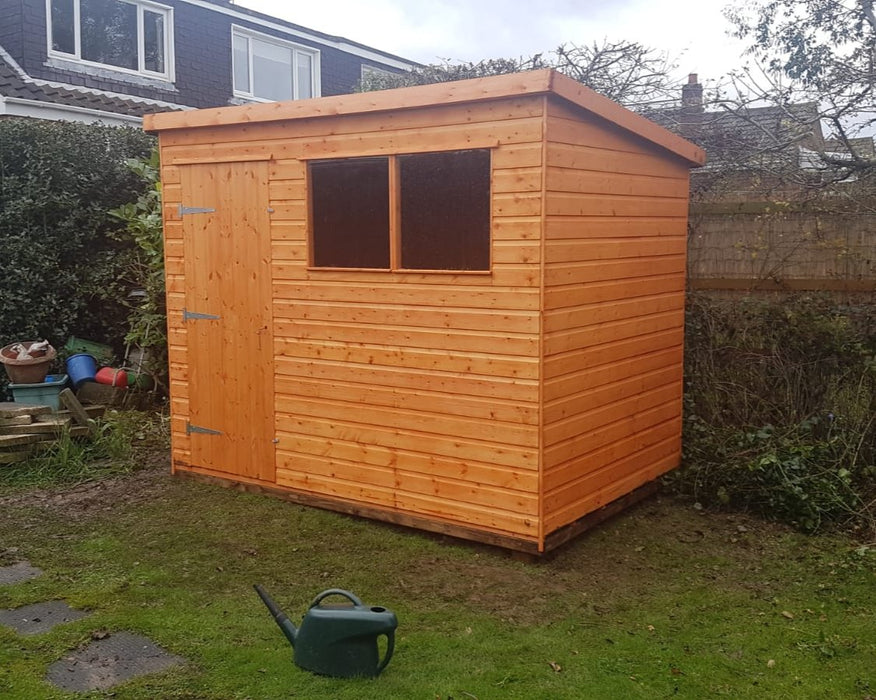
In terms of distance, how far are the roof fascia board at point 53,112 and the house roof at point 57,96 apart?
13 millimetres

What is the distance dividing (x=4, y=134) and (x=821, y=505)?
307 inches

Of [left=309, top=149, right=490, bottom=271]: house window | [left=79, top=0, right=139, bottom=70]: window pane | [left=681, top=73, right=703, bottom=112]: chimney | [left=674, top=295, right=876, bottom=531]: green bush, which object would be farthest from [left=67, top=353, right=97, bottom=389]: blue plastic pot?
[left=79, top=0, right=139, bottom=70]: window pane

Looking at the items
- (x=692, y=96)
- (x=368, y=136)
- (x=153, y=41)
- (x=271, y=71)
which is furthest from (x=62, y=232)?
(x=271, y=71)

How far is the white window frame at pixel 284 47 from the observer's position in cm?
1751

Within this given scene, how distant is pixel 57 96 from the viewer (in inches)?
475

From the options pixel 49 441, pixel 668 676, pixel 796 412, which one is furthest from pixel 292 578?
pixel 796 412

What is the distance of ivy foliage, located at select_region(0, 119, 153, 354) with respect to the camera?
884 centimetres

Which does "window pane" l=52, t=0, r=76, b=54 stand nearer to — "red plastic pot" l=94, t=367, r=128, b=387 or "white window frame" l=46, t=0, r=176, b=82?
"white window frame" l=46, t=0, r=176, b=82

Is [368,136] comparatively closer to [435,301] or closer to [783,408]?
[435,301]

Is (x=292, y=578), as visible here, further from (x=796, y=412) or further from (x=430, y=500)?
(x=796, y=412)

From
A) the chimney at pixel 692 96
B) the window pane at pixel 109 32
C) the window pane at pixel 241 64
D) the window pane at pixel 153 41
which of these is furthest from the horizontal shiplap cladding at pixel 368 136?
the window pane at pixel 241 64

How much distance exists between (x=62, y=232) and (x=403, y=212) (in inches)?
200

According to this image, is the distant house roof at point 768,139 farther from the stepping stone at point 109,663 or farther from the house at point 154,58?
the house at point 154,58

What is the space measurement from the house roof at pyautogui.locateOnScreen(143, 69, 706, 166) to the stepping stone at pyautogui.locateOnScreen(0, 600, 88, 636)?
3.17 m
